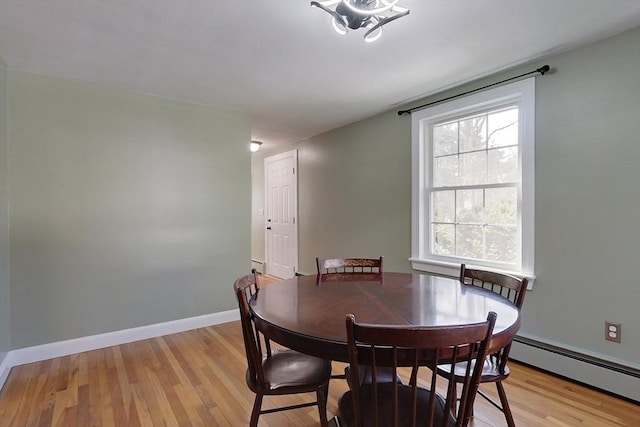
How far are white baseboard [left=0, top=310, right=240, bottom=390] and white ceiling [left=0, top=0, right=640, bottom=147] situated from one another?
2150 mm

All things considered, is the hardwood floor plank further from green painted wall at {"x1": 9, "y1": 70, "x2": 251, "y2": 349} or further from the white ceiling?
the white ceiling

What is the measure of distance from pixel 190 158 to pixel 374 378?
2898 mm

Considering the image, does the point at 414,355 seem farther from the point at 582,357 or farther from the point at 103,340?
the point at 103,340

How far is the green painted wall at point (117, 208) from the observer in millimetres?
2496

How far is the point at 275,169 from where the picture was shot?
554 centimetres

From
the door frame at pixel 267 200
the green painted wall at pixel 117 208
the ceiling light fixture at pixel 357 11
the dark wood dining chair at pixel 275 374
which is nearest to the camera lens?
the dark wood dining chair at pixel 275 374

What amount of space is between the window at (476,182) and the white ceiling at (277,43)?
0.29 meters

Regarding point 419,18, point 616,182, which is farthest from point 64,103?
→ point 616,182

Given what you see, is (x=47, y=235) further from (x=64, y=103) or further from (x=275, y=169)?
(x=275, y=169)

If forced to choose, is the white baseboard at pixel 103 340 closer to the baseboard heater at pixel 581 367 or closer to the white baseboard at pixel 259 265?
the white baseboard at pixel 259 265

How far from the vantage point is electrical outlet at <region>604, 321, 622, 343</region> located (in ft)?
6.50

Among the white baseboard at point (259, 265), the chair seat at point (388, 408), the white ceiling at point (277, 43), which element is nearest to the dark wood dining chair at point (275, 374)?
the chair seat at point (388, 408)

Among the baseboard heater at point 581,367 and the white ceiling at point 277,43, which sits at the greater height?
the white ceiling at point 277,43

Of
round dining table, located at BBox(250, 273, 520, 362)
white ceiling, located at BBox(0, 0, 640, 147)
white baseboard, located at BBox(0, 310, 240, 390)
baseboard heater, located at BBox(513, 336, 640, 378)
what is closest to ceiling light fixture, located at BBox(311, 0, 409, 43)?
white ceiling, located at BBox(0, 0, 640, 147)
